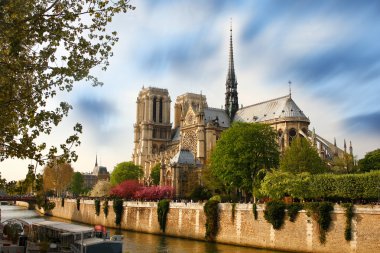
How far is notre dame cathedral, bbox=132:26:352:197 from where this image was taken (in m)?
70.2

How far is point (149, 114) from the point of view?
115625 mm

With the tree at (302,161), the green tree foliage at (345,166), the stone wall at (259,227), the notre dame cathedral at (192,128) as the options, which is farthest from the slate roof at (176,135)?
the tree at (302,161)

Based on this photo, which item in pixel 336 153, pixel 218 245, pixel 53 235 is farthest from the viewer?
pixel 336 153

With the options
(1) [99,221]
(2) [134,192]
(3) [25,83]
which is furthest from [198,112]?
(3) [25,83]

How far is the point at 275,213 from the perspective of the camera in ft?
119

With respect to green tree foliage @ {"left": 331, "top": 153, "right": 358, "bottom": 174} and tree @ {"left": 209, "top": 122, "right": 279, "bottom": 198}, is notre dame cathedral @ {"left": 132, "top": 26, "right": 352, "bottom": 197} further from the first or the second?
tree @ {"left": 209, "top": 122, "right": 279, "bottom": 198}

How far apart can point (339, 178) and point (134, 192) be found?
1782 inches

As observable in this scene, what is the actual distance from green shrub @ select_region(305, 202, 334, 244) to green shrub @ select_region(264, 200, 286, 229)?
9.22ft

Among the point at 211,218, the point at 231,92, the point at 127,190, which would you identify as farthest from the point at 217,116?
the point at 211,218

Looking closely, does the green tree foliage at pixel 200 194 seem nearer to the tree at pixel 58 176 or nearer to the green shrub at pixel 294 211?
the green shrub at pixel 294 211

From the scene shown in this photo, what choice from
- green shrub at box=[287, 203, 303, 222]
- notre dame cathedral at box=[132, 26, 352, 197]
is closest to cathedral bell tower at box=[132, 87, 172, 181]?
notre dame cathedral at box=[132, 26, 352, 197]

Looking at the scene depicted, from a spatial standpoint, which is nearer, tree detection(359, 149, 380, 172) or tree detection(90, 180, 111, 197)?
tree detection(359, 149, 380, 172)

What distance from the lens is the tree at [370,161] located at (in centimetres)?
5469

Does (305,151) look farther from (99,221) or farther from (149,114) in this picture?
(149,114)
